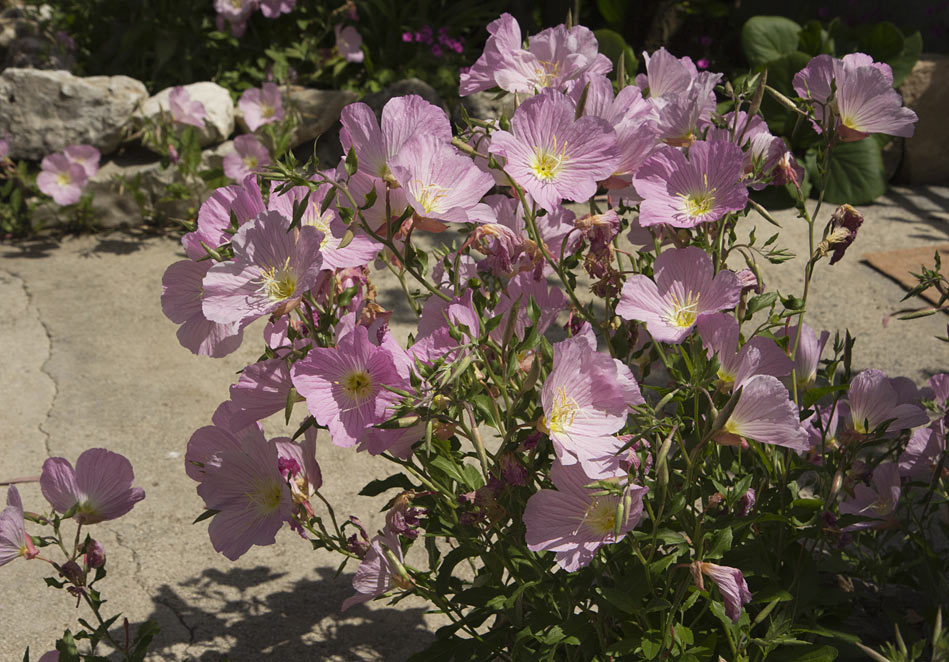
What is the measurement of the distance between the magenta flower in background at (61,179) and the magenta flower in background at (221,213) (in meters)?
3.24

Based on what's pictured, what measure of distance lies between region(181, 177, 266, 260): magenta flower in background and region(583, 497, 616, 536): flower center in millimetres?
569

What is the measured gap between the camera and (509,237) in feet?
4.21

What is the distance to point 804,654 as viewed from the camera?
4.58 ft

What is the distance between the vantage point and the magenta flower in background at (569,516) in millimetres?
1204

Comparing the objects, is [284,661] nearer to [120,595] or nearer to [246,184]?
[120,595]

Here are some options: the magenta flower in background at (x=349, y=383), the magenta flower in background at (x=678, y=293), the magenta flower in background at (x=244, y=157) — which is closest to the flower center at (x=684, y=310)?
the magenta flower in background at (x=678, y=293)

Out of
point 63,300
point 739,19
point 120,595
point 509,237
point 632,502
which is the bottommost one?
point 63,300

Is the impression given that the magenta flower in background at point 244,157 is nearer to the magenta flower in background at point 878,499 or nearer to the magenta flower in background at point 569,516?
the magenta flower in background at point 878,499

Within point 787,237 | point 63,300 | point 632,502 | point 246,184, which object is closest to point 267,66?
point 63,300

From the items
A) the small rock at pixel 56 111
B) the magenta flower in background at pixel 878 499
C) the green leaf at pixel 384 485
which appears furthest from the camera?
the small rock at pixel 56 111

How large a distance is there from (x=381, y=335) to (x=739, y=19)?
5070 mm

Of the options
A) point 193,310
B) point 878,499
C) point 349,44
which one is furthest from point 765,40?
point 193,310

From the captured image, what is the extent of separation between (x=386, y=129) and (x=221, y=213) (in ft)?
0.81

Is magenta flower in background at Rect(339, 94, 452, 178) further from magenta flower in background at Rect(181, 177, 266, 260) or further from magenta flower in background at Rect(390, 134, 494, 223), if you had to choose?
magenta flower in background at Rect(181, 177, 266, 260)
